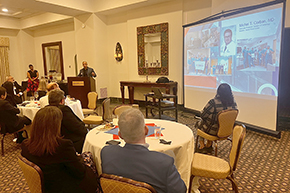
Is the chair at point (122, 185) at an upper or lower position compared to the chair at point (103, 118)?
upper

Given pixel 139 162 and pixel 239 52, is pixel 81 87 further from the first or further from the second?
pixel 139 162

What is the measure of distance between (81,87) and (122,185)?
6.54m

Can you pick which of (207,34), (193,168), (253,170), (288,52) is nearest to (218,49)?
(207,34)

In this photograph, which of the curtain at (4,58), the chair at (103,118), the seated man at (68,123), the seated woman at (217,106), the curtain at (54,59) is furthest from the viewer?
the curtain at (54,59)

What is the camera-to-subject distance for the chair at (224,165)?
2.11 meters

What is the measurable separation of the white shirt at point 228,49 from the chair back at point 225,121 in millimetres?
2365

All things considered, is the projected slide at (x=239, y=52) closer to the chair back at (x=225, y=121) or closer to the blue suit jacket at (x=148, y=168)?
the chair back at (x=225, y=121)

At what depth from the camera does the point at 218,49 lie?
5438 mm

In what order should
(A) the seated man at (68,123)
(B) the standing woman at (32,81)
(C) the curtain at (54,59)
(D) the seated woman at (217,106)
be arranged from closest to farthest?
1. (A) the seated man at (68,123)
2. (D) the seated woman at (217,106)
3. (B) the standing woman at (32,81)
4. (C) the curtain at (54,59)

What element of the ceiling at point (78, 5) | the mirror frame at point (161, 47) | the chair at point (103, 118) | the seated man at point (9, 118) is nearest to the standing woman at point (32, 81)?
the ceiling at point (78, 5)

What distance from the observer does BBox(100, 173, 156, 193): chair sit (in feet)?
4.08

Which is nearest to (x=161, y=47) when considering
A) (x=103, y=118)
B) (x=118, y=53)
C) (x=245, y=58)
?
(x=118, y=53)

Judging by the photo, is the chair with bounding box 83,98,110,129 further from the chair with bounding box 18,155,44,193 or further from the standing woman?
the standing woman

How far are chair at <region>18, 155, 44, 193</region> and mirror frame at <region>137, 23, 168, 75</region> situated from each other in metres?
6.13
